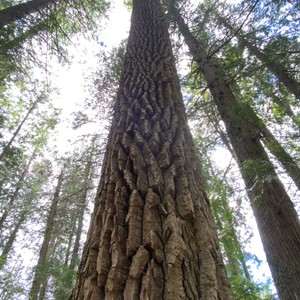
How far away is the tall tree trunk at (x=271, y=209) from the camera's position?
120 inches

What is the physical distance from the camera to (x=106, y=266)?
37.6 inches

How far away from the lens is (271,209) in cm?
343

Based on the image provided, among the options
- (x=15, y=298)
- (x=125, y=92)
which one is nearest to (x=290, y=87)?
(x=125, y=92)

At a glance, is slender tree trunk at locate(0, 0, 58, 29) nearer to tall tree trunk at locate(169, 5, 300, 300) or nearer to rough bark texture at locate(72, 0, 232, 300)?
rough bark texture at locate(72, 0, 232, 300)

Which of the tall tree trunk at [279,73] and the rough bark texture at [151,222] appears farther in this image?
the tall tree trunk at [279,73]

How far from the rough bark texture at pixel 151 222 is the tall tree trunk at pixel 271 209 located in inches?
86.7

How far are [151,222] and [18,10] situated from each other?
620 cm

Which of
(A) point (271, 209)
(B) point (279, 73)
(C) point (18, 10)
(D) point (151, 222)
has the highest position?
(C) point (18, 10)

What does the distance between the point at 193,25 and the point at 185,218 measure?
770 centimetres

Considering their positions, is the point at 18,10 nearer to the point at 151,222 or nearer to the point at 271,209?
the point at 151,222

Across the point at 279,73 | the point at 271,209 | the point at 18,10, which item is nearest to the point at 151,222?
the point at 271,209

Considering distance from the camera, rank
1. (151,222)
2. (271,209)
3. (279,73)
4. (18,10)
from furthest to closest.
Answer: (279,73), (18,10), (271,209), (151,222)

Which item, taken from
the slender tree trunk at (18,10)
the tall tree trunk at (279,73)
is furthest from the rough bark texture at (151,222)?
the slender tree trunk at (18,10)

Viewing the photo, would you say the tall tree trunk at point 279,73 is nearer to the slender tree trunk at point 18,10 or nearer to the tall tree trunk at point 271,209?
the tall tree trunk at point 271,209
